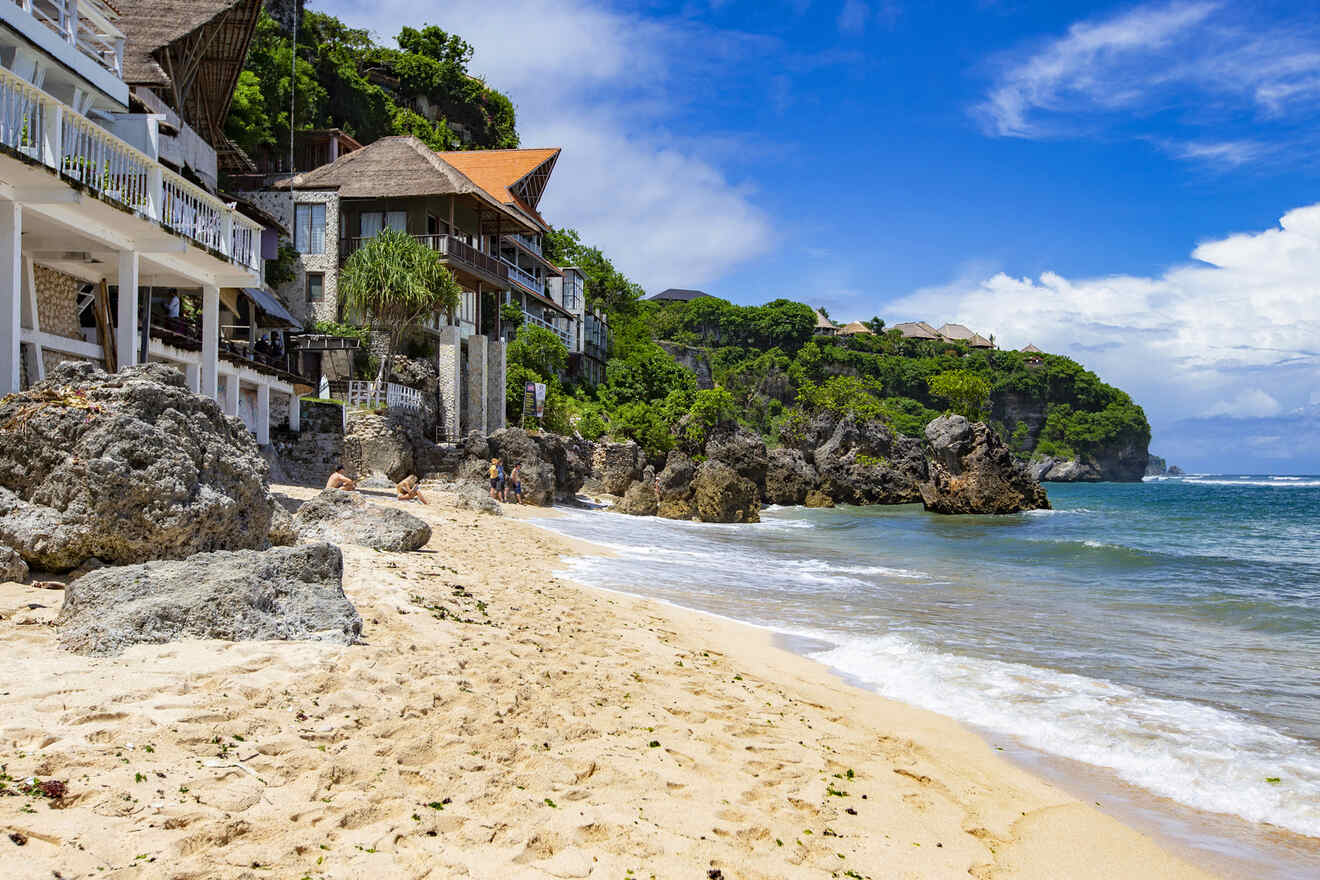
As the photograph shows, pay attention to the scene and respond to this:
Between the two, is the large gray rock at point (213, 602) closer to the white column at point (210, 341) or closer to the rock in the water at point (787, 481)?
the white column at point (210, 341)

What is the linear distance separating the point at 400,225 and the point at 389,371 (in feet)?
20.3

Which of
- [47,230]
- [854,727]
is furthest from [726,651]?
[47,230]

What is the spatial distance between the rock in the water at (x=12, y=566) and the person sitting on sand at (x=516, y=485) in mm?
18660

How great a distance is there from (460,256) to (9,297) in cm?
2118

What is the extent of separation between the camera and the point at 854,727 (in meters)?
5.98

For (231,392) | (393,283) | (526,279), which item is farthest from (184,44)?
(526,279)

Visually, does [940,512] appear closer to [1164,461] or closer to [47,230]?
[47,230]

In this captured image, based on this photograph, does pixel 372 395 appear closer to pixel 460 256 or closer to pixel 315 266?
pixel 460 256

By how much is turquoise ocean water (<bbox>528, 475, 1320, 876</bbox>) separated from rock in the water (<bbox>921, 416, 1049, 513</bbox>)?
16151mm

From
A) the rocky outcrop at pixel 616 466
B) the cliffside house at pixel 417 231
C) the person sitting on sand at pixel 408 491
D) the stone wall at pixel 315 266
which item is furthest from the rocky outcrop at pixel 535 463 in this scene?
the stone wall at pixel 315 266

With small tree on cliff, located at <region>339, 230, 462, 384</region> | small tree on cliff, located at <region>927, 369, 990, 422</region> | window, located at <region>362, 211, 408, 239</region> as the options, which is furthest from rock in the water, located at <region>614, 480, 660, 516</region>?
small tree on cliff, located at <region>927, 369, 990, 422</region>

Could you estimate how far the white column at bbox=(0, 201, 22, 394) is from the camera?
9562 mm

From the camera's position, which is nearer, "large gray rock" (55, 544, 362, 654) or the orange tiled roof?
"large gray rock" (55, 544, 362, 654)

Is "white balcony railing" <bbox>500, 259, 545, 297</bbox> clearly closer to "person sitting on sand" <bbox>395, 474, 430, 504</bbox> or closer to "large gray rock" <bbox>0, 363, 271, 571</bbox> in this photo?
"person sitting on sand" <bbox>395, 474, 430, 504</bbox>
